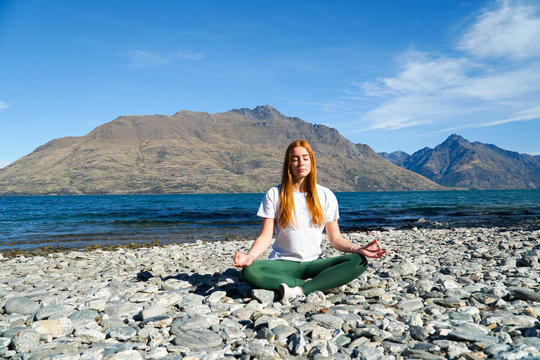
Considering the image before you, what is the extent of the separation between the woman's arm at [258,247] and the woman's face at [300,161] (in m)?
0.90

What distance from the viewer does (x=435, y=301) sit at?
4.96 m

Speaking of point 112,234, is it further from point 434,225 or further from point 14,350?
point 434,225

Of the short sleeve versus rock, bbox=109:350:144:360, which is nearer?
rock, bbox=109:350:144:360

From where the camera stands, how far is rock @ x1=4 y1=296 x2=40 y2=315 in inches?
194

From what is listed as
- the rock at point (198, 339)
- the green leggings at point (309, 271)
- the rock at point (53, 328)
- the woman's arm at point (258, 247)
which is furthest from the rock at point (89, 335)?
the green leggings at point (309, 271)

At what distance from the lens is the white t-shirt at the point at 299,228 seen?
5391 millimetres

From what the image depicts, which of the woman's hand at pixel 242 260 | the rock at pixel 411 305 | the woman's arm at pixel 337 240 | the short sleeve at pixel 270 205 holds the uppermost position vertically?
the short sleeve at pixel 270 205

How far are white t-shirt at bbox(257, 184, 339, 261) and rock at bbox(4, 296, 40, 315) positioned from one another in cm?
362

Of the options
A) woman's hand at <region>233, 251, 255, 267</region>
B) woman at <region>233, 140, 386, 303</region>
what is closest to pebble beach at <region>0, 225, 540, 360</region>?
woman at <region>233, 140, 386, 303</region>

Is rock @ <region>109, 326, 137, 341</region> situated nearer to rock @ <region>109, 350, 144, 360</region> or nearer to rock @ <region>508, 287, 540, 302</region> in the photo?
rock @ <region>109, 350, 144, 360</region>

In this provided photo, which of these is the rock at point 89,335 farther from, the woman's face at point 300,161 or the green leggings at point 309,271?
the woman's face at point 300,161

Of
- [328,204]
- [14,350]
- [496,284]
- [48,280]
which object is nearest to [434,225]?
[496,284]

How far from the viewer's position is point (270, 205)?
17.6 feet

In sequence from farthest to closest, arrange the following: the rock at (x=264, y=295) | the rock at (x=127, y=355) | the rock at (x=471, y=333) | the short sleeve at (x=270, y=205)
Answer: the short sleeve at (x=270, y=205) < the rock at (x=264, y=295) < the rock at (x=471, y=333) < the rock at (x=127, y=355)
